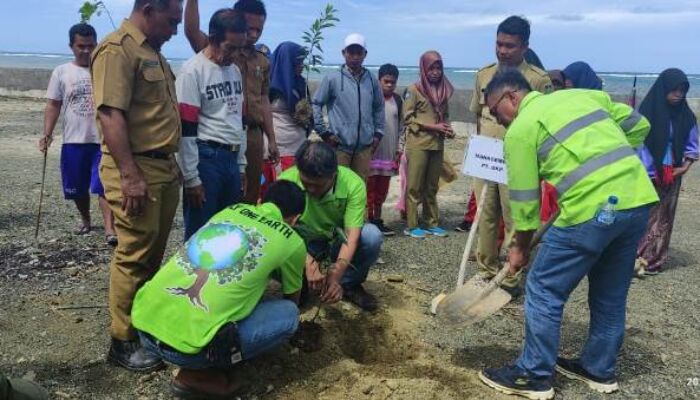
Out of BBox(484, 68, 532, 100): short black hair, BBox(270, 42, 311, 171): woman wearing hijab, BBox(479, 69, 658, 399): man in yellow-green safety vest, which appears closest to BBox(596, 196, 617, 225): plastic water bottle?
BBox(479, 69, 658, 399): man in yellow-green safety vest

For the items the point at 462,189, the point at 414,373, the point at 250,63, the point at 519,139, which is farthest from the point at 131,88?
the point at 462,189

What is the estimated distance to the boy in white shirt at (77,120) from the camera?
213 inches

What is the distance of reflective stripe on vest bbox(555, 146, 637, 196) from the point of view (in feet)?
9.09

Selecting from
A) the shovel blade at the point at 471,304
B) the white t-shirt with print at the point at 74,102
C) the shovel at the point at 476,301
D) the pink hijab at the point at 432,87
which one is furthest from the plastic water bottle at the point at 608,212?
the white t-shirt with print at the point at 74,102

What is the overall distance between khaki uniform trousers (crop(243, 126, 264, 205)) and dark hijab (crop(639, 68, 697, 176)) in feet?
10.8

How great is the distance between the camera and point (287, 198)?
2.95 m

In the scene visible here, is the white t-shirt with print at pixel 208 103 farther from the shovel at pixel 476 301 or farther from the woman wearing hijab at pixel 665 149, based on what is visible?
the woman wearing hijab at pixel 665 149

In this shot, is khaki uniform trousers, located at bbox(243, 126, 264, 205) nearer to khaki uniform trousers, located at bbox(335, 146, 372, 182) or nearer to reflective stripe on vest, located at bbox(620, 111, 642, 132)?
khaki uniform trousers, located at bbox(335, 146, 372, 182)

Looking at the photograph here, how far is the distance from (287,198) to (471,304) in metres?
1.35

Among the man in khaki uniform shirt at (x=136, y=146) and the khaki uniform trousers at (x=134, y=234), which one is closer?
the man in khaki uniform shirt at (x=136, y=146)

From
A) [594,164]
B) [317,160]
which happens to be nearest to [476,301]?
[594,164]

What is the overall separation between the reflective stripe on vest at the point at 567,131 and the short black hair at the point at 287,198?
3.94 ft

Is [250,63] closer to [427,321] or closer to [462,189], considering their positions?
[427,321]

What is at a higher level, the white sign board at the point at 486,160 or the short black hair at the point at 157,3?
the short black hair at the point at 157,3
